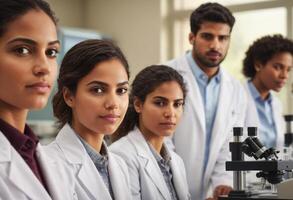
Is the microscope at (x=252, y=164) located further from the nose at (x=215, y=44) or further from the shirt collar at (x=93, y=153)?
the nose at (x=215, y=44)

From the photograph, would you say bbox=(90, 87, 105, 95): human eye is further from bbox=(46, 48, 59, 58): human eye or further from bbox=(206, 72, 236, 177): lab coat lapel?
bbox=(206, 72, 236, 177): lab coat lapel

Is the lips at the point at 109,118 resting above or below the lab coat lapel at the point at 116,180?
above

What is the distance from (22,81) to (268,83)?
78.8 inches

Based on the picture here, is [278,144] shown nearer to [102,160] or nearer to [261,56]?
[261,56]

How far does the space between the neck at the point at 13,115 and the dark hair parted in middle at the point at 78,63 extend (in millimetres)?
428

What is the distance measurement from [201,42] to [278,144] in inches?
29.7

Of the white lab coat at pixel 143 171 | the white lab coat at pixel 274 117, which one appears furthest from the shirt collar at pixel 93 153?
the white lab coat at pixel 274 117

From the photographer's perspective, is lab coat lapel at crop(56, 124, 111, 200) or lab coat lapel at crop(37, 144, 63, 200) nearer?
lab coat lapel at crop(37, 144, 63, 200)

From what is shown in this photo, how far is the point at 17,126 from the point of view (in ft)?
3.45

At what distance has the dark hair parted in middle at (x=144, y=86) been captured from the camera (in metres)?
1.89

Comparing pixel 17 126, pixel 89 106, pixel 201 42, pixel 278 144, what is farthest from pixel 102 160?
pixel 278 144

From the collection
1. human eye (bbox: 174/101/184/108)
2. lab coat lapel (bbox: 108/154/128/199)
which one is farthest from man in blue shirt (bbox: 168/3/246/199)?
lab coat lapel (bbox: 108/154/128/199)

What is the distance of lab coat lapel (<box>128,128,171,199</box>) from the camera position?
1.72m

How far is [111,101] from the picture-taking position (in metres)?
1.43
